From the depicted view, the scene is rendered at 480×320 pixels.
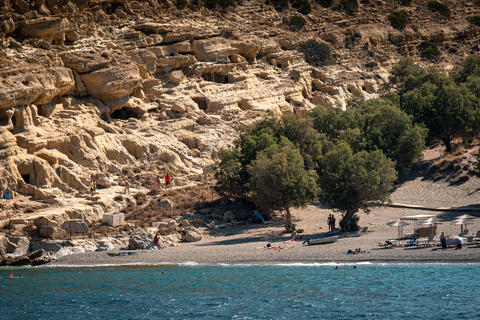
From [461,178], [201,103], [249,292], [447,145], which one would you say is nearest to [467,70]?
[447,145]

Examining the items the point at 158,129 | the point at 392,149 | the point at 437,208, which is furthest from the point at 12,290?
the point at 392,149

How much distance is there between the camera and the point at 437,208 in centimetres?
3653

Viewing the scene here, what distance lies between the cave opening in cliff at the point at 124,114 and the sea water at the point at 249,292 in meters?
19.5

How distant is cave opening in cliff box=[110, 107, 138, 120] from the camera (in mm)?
45438

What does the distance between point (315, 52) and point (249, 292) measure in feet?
133

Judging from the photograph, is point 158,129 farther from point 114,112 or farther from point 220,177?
point 220,177

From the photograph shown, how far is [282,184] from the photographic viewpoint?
33.0m

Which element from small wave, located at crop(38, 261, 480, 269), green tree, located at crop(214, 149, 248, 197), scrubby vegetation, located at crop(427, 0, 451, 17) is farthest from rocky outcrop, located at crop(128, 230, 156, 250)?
scrubby vegetation, located at crop(427, 0, 451, 17)

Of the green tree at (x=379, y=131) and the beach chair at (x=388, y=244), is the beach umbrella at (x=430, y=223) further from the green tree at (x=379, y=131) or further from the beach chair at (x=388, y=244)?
the green tree at (x=379, y=131)

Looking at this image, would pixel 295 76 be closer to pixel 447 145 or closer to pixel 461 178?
pixel 447 145

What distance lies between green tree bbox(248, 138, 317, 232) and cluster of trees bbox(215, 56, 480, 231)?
6cm

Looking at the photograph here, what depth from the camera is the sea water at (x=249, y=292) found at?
19.4m

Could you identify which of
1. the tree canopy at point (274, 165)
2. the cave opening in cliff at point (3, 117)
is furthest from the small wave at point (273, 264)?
the cave opening in cliff at point (3, 117)

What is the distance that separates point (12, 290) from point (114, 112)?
77.1 ft
